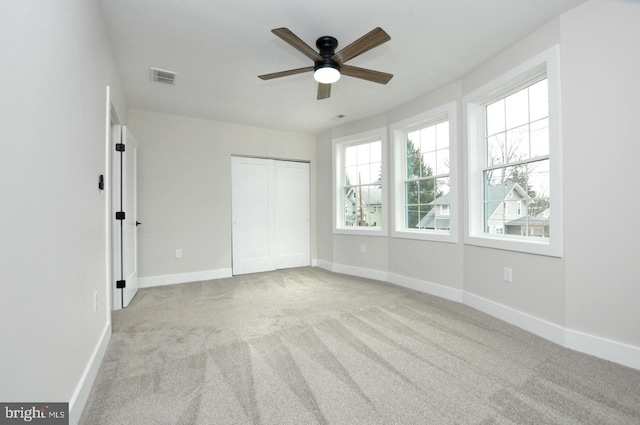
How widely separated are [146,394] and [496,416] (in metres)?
1.98

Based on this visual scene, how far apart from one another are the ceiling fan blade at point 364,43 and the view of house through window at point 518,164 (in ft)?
5.41

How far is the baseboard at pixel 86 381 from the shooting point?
1482mm

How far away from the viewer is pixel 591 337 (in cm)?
222

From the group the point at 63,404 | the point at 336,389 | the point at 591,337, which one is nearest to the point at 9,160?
the point at 63,404

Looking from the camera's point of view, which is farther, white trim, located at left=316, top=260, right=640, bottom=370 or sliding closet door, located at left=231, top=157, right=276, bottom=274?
sliding closet door, located at left=231, top=157, right=276, bottom=274

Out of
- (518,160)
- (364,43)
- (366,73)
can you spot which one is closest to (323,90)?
(366,73)

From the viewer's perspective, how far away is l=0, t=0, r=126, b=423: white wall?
950mm

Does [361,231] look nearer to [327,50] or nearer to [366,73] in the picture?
[366,73]

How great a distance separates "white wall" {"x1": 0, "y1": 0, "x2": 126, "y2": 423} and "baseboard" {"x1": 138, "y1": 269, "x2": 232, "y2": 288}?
2370mm

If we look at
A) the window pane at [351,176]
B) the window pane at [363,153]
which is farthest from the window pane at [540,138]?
the window pane at [351,176]

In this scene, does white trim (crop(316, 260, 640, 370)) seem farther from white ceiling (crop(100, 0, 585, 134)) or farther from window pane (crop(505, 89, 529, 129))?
white ceiling (crop(100, 0, 585, 134))

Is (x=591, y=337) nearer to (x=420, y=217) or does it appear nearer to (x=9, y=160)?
(x=420, y=217)

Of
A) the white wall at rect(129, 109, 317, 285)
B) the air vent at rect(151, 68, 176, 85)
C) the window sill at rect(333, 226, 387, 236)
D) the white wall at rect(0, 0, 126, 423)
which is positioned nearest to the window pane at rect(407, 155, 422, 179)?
the window sill at rect(333, 226, 387, 236)

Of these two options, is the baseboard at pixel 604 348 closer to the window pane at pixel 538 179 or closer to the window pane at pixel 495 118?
the window pane at pixel 538 179
